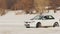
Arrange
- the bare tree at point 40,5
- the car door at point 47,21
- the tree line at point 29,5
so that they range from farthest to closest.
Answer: the tree line at point 29,5, the bare tree at point 40,5, the car door at point 47,21

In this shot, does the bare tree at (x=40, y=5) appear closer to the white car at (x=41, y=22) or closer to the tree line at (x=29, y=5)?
the tree line at (x=29, y=5)

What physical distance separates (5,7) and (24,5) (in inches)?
160

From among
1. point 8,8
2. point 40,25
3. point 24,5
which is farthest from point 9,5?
point 40,25

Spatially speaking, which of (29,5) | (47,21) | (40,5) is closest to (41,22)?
(47,21)

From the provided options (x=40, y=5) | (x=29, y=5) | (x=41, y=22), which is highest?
(x=29, y=5)

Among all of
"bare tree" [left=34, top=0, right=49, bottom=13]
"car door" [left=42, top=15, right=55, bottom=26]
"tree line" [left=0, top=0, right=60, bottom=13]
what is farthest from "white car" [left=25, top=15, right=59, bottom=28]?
"bare tree" [left=34, top=0, right=49, bottom=13]

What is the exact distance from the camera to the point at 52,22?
54.2 feet

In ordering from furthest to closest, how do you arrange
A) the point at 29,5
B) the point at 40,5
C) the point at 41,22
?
1. the point at 29,5
2. the point at 40,5
3. the point at 41,22

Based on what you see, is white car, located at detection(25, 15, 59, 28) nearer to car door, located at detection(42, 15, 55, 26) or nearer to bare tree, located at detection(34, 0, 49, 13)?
car door, located at detection(42, 15, 55, 26)

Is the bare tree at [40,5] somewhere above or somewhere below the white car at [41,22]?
above

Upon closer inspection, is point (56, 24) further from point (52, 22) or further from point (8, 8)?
point (8, 8)

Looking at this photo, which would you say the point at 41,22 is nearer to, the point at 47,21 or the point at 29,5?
the point at 47,21

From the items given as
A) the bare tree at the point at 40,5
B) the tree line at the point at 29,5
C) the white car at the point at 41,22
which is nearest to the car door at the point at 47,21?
the white car at the point at 41,22

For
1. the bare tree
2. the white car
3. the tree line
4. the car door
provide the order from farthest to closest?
1. the tree line
2. the bare tree
3. the car door
4. the white car
